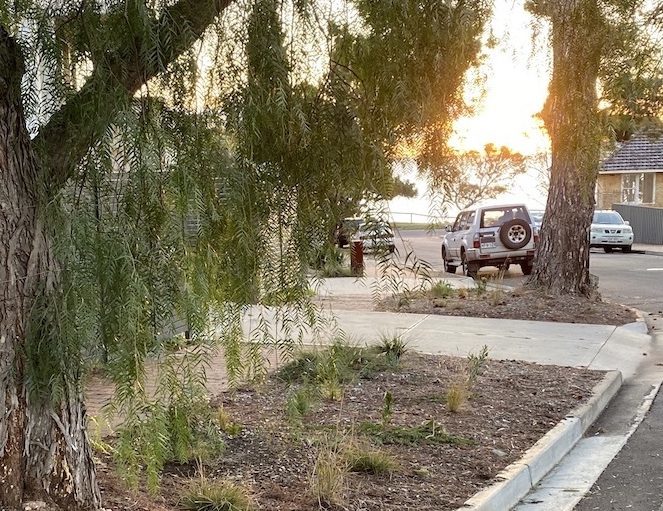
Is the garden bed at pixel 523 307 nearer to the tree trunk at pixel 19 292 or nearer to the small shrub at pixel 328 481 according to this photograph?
the small shrub at pixel 328 481

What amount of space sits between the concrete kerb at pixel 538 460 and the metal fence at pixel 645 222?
107 ft

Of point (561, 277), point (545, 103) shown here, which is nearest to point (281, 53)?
point (545, 103)

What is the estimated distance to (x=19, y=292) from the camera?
3564 millimetres

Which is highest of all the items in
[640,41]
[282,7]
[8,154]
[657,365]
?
[640,41]

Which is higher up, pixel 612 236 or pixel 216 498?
pixel 612 236

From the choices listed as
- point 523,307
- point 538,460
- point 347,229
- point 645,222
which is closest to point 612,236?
point 645,222

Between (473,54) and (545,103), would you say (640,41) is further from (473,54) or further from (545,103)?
(473,54)

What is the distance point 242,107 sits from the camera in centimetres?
348

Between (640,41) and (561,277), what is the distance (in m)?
8.26

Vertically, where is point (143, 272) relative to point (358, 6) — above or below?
below

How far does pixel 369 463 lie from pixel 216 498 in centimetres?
122

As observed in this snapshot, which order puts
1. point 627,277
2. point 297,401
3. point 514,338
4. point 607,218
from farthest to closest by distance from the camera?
point 607,218, point 627,277, point 514,338, point 297,401

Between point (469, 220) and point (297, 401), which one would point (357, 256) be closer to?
point (297, 401)

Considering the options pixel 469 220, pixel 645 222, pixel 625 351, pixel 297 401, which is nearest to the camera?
pixel 297 401
